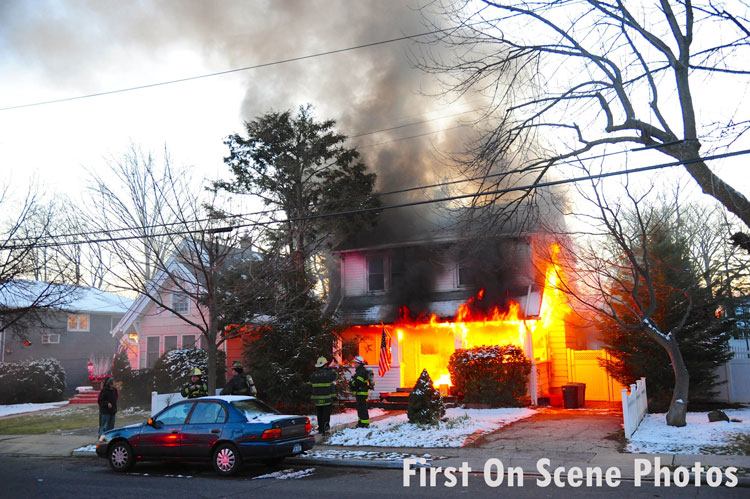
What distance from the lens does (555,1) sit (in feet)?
37.2

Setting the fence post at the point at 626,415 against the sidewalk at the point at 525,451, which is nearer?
the sidewalk at the point at 525,451

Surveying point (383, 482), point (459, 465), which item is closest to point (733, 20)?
point (459, 465)

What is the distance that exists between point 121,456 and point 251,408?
247 centimetres

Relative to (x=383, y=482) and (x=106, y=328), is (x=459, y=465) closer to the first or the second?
(x=383, y=482)

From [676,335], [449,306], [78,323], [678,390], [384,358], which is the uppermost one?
[78,323]

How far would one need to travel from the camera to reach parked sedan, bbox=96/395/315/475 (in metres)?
9.94

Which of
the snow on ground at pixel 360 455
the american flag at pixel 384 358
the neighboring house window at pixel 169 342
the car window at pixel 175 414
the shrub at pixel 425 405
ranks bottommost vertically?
the snow on ground at pixel 360 455

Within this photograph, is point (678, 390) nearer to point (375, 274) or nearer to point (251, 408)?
point (251, 408)

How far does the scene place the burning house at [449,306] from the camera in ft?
61.4

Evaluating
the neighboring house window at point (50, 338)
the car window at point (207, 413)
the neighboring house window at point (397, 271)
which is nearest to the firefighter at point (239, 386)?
the car window at point (207, 413)

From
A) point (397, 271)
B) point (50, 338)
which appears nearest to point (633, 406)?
point (397, 271)

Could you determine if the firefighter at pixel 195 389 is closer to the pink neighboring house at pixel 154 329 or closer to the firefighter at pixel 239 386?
the firefighter at pixel 239 386

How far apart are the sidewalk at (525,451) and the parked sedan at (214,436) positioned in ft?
3.41

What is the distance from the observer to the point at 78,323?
1292 inches
